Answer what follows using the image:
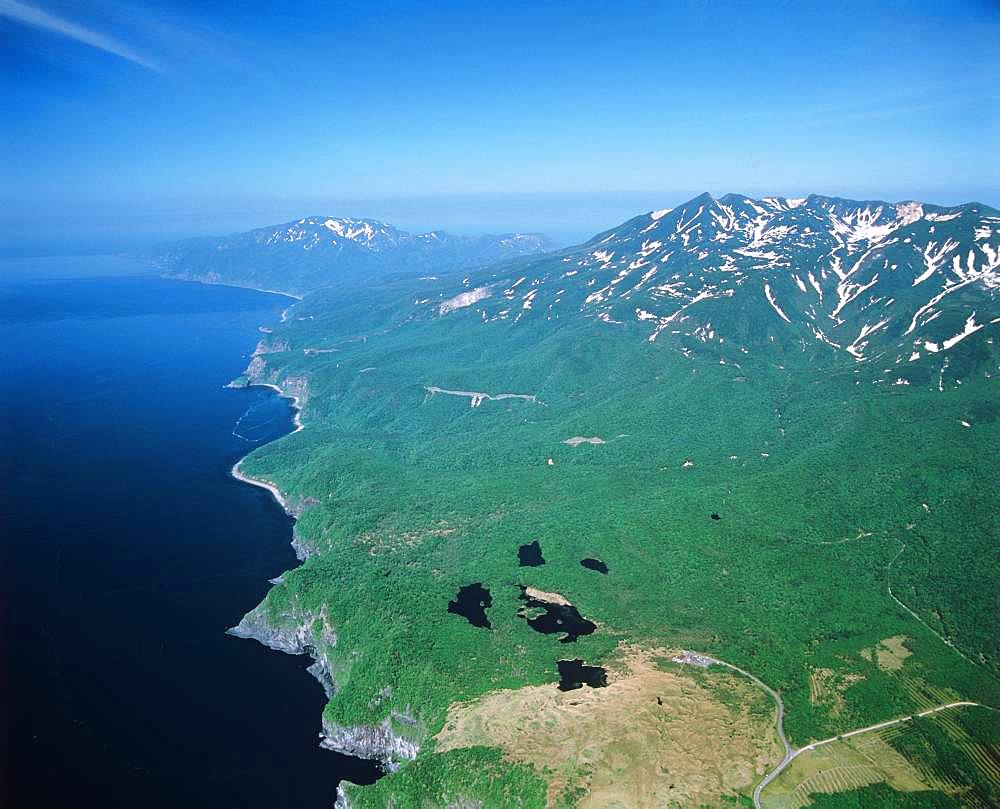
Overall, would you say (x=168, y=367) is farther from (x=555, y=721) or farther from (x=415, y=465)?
(x=555, y=721)

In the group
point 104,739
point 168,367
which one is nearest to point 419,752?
point 104,739

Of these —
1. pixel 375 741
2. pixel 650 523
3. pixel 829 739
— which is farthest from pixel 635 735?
pixel 650 523

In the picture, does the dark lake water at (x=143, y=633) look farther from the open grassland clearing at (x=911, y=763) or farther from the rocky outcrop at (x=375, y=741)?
the open grassland clearing at (x=911, y=763)

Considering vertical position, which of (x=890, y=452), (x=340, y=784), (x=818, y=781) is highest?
(x=890, y=452)

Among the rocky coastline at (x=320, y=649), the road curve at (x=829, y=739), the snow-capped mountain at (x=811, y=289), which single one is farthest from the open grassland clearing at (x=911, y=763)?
the snow-capped mountain at (x=811, y=289)

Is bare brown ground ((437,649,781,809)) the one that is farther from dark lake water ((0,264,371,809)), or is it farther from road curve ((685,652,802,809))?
dark lake water ((0,264,371,809))

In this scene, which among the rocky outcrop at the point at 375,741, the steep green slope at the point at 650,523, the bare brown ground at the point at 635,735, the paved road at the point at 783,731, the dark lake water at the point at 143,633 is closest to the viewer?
the bare brown ground at the point at 635,735

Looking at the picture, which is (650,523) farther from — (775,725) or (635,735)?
(635,735)
